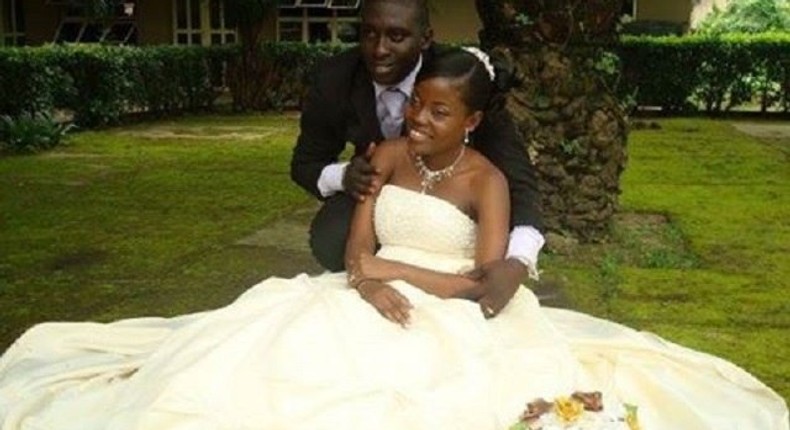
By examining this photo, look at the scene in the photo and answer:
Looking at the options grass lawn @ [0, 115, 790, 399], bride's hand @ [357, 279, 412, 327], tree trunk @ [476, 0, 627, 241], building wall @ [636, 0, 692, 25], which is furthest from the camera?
building wall @ [636, 0, 692, 25]

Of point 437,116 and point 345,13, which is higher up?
point 437,116

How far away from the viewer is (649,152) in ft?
40.1

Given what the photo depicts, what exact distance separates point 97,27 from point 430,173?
19817 mm

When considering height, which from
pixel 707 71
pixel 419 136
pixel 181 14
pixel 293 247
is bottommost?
pixel 293 247

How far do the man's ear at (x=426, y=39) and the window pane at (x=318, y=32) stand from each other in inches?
729

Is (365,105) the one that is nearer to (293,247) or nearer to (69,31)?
(293,247)

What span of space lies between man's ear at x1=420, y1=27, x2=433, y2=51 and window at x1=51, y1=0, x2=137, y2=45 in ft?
63.1

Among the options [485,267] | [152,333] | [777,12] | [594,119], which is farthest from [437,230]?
[777,12]

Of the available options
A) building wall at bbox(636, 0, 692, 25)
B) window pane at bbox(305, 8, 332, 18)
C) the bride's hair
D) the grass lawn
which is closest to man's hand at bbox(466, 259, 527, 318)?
the bride's hair

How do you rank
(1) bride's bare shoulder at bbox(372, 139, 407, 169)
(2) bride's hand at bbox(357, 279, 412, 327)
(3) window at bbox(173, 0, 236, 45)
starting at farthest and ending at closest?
1. (3) window at bbox(173, 0, 236, 45)
2. (1) bride's bare shoulder at bbox(372, 139, 407, 169)
3. (2) bride's hand at bbox(357, 279, 412, 327)

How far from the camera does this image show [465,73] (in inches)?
131

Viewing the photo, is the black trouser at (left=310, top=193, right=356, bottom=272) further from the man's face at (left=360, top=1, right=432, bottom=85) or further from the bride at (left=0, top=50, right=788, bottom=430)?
the man's face at (left=360, top=1, right=432, bottom=85)

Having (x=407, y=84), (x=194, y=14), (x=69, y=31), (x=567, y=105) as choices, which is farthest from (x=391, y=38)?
(x=69, y=31)

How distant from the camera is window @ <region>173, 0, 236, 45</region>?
21.6 meters
